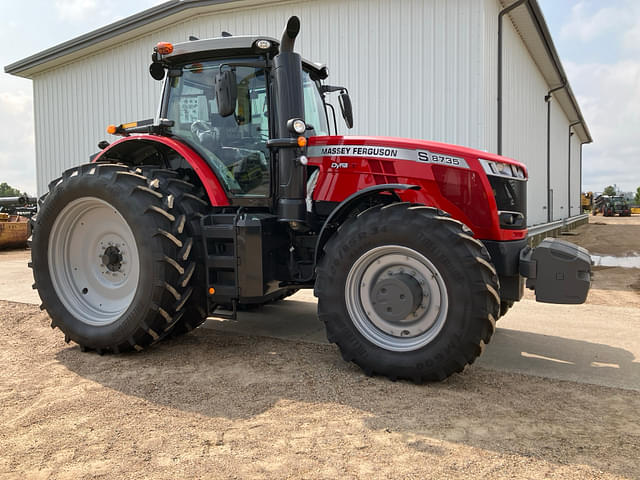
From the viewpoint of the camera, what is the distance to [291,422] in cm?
285

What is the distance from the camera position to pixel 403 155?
379 centimetres

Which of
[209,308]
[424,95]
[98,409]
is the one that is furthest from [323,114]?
[424,95]

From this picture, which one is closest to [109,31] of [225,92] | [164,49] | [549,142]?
[164,49]

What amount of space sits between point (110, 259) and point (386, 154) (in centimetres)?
249

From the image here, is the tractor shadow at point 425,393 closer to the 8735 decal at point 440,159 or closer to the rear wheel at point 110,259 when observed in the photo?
the rear wheel at point 110,259

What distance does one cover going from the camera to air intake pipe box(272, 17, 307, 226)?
3.97 meters

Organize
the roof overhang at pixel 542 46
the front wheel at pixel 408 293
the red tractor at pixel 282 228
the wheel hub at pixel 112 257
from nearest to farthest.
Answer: the front wheel at pixel 408 293 → the red tractor at pixel 282 228 → the wheel hub at pixel 112 257 → the roof overhang at pixel 542 46

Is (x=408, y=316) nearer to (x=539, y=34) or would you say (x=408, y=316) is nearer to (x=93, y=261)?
(x=93, y=261)

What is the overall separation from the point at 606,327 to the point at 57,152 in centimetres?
1409

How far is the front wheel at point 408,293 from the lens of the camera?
3215 mm

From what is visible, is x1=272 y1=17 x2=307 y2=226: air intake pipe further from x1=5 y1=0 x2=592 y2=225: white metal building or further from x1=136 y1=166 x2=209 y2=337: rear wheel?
x1=5 y1=0 x2=592 y2=225: white metal building

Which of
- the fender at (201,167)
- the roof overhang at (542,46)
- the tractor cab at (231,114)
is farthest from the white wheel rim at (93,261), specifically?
the roof overhang at (542,46)

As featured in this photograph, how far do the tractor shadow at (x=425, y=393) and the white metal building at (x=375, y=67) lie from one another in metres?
5.75

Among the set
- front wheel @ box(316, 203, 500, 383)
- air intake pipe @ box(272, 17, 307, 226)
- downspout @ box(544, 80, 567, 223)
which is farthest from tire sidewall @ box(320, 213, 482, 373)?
downspout @ box(544, 80, 567, 223)
